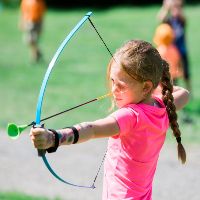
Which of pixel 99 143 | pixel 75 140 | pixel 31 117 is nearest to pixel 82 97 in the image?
pixel 31 117

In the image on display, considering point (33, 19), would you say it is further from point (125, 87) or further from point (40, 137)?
point (40, 137)

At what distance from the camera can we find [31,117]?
7184mm

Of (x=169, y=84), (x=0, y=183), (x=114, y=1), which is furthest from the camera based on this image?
(x=114, y=1)

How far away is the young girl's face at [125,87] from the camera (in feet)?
7.23

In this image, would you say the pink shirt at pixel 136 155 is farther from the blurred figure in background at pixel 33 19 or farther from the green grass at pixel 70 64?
the blurred figure in background at pixel 33 19

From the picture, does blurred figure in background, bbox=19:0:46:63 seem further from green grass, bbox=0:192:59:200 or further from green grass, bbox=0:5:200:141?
green grass, bbox=0:192:59:200

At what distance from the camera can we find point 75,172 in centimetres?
498

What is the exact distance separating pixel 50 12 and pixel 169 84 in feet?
64.1

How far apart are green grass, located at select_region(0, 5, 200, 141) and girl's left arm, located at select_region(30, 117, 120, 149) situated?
2.12 ft

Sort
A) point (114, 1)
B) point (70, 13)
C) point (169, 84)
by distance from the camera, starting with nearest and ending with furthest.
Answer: point (169, 84)
point (70, 13)
point (114, 1)

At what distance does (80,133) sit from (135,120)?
361mm

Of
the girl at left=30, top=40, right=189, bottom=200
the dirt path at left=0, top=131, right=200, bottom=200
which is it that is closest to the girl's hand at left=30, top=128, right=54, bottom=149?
the girl at left=30, top=40, right=189, bottom=200

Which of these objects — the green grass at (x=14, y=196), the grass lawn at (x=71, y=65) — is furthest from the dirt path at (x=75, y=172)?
the grass lawn at (x=71, y=65)

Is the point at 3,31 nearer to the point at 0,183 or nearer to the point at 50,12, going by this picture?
the point at 50,12
